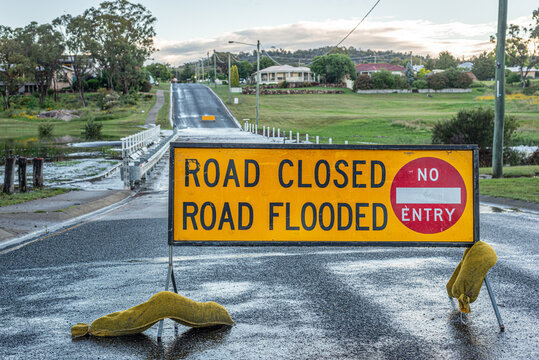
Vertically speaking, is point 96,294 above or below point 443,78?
below

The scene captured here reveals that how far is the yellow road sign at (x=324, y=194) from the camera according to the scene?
5.96 m

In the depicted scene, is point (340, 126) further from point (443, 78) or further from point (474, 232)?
point (443, 78)

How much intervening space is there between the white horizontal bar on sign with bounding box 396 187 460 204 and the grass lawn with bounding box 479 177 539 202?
34.0 ft

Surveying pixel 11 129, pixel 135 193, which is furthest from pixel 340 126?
pixel 135 193

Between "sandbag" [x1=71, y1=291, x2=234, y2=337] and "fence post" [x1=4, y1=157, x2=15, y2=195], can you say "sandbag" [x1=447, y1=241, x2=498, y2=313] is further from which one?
"fence post" [x1=4, y1=157, x2=15, y2=195]

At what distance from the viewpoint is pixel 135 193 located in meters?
18.2

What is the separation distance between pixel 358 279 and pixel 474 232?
5.10ft

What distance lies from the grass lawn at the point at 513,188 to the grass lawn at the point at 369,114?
19606mm

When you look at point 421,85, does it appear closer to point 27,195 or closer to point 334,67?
point 334,67

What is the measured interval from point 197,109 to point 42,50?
111ft

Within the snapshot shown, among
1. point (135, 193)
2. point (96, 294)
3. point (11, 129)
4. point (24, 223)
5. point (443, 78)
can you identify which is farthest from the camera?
point (443, 78)

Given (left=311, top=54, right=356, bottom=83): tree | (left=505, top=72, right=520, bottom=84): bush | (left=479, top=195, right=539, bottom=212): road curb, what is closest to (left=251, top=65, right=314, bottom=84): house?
(left=311, top=54, right=356, bottom=83): tree

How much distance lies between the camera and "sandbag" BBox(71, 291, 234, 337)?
5.13 meters

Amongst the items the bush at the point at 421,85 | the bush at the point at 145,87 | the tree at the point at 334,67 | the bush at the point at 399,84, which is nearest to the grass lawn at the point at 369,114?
the bush at the point at 399,84
